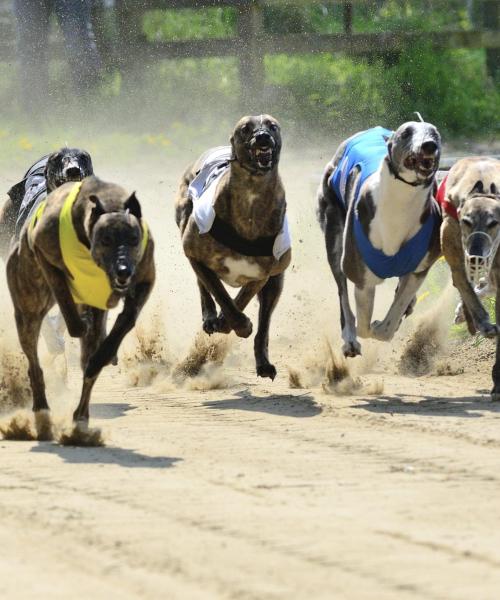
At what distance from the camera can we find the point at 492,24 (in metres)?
17.4

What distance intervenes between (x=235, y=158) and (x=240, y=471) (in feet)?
7.79

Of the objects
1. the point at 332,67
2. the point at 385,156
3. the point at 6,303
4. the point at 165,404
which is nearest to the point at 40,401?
the point at 165,404

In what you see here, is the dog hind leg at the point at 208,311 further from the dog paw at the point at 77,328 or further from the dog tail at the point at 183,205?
the dog paw at the point at 77,328

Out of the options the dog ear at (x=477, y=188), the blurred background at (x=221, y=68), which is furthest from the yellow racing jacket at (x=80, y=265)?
the blurred background at (x=221, y=68)

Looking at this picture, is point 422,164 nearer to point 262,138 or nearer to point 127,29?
point 262,138

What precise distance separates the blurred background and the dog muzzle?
9099mm

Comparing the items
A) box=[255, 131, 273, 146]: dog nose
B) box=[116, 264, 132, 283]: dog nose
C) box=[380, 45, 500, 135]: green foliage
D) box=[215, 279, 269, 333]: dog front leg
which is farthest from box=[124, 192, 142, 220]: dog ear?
box=[380, 45, 500, 135]: green foliage

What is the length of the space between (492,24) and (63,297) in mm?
11837

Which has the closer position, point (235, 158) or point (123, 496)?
point (123, 496)

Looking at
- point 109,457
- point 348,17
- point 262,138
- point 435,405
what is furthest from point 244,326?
point 348,17

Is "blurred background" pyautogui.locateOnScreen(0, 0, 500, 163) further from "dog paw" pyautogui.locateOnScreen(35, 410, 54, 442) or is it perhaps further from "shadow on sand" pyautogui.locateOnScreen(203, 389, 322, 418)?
"dog paw" pyautogui.locateOnScreen(35, 410, 54, 442)

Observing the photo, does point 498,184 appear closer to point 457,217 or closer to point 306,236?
point 457,217

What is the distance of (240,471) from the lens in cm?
562

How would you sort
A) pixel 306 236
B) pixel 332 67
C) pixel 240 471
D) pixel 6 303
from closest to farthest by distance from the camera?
1. pixel 240 471
2. pixel 6 303
3. pixel 306 236
4. pixel 332 67
